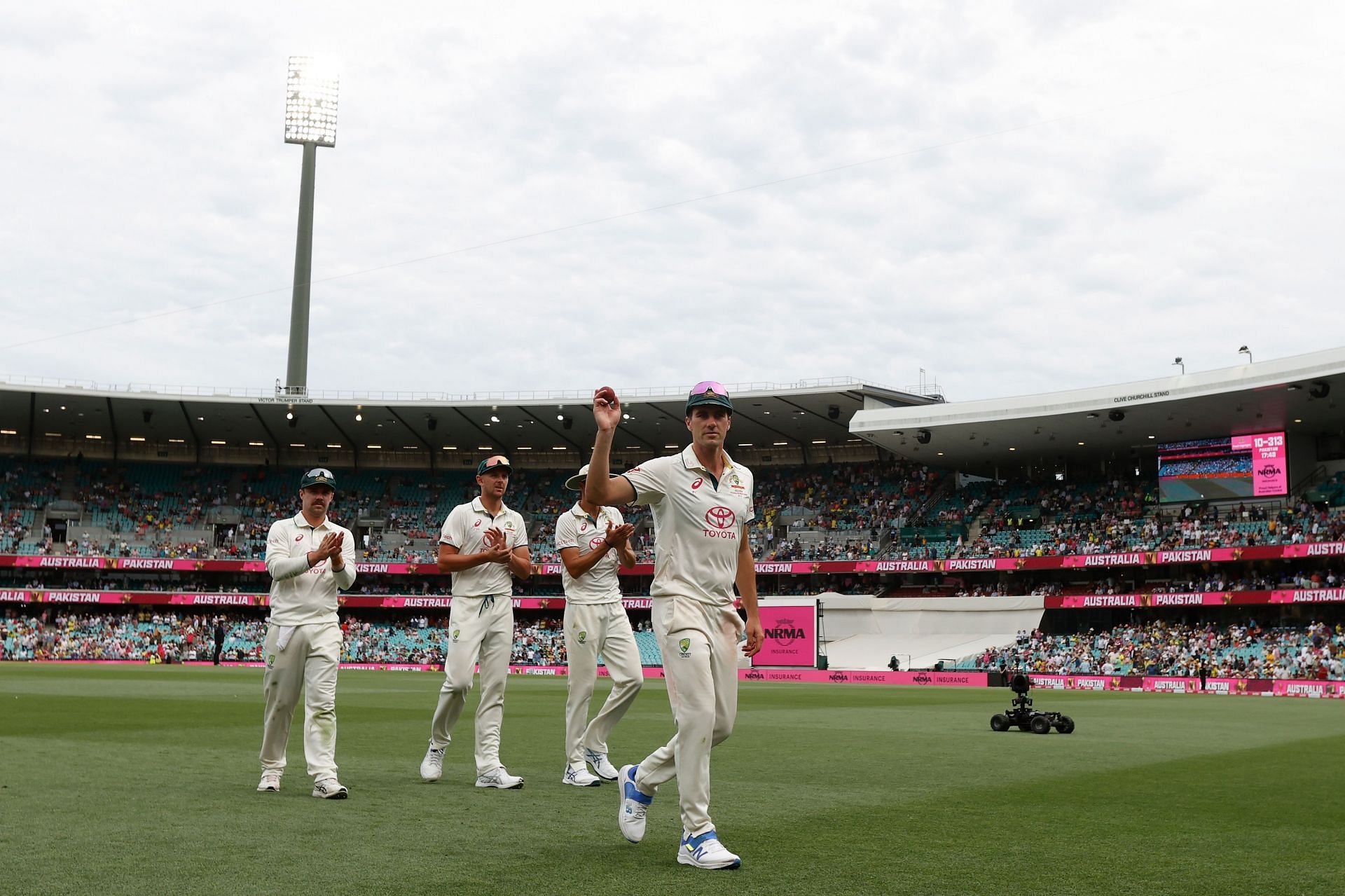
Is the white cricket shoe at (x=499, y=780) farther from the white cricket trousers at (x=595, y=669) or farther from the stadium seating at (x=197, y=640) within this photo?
the stadium seating at (x=197, y=640)

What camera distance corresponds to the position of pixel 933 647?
5322 centimetres

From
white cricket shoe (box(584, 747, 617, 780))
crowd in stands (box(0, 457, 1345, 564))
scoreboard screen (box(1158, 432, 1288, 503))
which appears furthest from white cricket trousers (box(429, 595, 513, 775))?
scoreboard screen (box(1158, 432, 1288, 503))

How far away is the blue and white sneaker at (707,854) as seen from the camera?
18.2 ft

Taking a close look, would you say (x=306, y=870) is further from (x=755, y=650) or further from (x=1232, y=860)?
(x=1232, y=860)

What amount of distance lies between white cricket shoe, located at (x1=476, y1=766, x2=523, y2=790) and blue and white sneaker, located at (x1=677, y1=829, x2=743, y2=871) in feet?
10.7

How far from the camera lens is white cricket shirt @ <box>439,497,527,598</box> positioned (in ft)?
30.1

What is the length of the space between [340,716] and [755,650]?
12.9 m

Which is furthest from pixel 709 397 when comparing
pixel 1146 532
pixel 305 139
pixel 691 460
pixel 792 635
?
pixel 305 139


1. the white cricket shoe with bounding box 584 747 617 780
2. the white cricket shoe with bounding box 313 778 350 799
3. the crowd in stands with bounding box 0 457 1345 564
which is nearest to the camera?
the white cricket shoe with bounding box 313 778 350 799

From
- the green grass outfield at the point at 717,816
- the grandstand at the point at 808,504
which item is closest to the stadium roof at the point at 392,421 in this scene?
the grandstand at the point at 808,504

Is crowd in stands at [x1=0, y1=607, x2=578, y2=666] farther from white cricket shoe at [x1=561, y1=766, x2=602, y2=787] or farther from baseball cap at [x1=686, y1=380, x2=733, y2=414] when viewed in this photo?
baseball cap at [x1=686, y1=380, x2=733, y2=414]

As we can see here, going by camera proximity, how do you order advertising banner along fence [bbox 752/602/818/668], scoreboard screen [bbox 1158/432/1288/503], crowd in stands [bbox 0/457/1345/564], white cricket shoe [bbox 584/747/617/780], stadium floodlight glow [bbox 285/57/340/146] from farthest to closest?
1. stadium floodlight glow [bbox 285/57/340/146]
2. crowd in stands [bbox 0/457/1345/564]
3. scoreboard screen [bbox 1158/432/1288/503]
4. advertising banner along fence [bbox 752/602/818/668]
5. white cricket shoe [bbox 584/747/617/780]

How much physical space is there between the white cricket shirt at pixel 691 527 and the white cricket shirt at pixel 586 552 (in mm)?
3555

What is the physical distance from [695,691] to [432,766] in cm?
398
